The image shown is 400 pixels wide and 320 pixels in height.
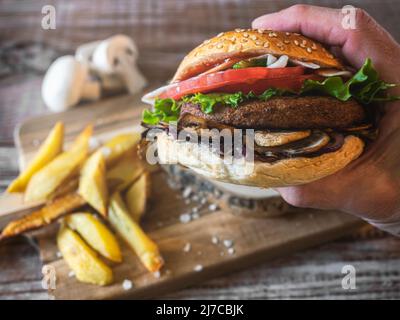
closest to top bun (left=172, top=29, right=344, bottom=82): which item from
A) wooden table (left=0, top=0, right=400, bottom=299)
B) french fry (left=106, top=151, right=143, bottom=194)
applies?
french fry (left=106, top=151, right=143, bottom=194)

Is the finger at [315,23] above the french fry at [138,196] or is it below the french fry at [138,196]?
above

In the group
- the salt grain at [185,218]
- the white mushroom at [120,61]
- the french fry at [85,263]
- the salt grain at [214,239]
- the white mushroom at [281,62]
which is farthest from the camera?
the white mushroom at [120,61]

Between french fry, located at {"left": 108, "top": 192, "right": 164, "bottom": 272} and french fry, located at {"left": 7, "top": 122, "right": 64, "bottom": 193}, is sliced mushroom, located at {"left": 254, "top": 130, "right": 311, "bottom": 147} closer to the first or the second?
french fry, located at {"left": 108, "top": 192, "right": 164, "bottom": 272}

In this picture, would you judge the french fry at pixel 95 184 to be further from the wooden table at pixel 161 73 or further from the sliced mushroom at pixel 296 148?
the sliced mushroom at pixel 296 148

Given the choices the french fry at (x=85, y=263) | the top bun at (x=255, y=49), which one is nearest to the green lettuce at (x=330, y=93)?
the top bun at (x=255, y=49)

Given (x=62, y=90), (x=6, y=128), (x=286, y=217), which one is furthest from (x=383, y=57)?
(x=6, y=128)
